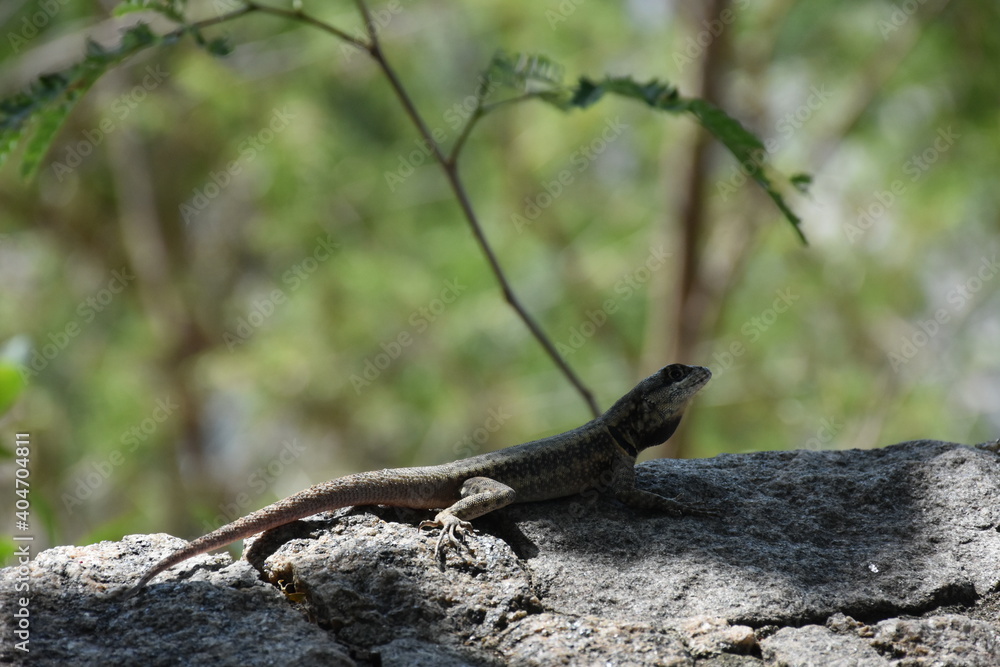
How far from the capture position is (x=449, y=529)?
2.95 metres

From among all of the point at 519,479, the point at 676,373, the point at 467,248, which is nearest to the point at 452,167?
the point at 676,373

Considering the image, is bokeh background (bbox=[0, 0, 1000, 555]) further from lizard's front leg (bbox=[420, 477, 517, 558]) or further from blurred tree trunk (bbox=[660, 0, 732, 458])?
lizard's front leg (bbox=[420, 477, 517, 558])

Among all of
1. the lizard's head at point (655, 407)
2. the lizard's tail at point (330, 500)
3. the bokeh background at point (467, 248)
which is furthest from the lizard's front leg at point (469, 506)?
the bokeh background at point (467, 248)

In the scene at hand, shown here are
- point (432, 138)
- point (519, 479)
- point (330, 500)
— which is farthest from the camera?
point (432, 138)

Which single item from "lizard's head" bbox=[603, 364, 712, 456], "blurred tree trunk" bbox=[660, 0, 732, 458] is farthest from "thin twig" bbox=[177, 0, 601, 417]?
"blurred tree trunk" bbox=[660, 0, 732, 458]

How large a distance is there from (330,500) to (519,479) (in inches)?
29.0

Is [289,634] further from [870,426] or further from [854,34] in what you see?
[854,34]

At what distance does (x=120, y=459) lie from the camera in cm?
1032

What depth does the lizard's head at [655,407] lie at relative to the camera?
366 centimetres

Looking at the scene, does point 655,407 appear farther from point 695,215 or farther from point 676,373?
point 695,215

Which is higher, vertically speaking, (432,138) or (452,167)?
(432,138)

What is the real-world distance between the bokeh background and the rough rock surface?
439 centimetres

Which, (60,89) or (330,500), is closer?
(330,500)

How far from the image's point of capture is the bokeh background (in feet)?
28.4
